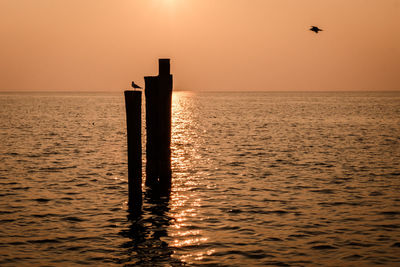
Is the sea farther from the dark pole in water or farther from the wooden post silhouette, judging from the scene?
the wooden post silhouette

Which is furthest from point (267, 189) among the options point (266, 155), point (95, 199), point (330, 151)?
point (330, 151)

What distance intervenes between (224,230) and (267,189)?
5.54m

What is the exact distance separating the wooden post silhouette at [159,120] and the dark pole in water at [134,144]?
1.77 m

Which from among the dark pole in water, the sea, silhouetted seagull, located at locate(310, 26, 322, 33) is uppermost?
silhouetted seagull, located at locate(310, 26, 322, 33)

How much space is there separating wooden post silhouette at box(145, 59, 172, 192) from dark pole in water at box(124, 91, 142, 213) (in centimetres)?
177

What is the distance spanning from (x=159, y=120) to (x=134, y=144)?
215 cm

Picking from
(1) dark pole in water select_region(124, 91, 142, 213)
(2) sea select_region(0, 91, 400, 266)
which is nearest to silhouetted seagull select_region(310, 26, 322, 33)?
(2) sea select_region(0, 91, 400, 266)

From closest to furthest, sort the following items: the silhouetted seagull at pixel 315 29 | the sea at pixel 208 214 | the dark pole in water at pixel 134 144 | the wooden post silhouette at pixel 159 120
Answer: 1. the sea at pixel 208 214
2. the dark pole in water at pixel 134 144
3. the wooden post silhouette at pixel 159 120
4. the silhouetted seagull at pixel 315 29

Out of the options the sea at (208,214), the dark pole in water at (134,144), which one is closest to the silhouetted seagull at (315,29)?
the sea at (208,214)

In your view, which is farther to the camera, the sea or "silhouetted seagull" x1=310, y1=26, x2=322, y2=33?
"silhouetted seagull" x1=310, y1=26, x2=322, y2=33

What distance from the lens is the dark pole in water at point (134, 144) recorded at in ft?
43.0

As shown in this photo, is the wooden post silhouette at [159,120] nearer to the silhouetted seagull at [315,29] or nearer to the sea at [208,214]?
the sea at [208,214]

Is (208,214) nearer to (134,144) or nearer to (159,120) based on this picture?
(134,144)

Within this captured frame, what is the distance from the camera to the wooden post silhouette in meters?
15.2
